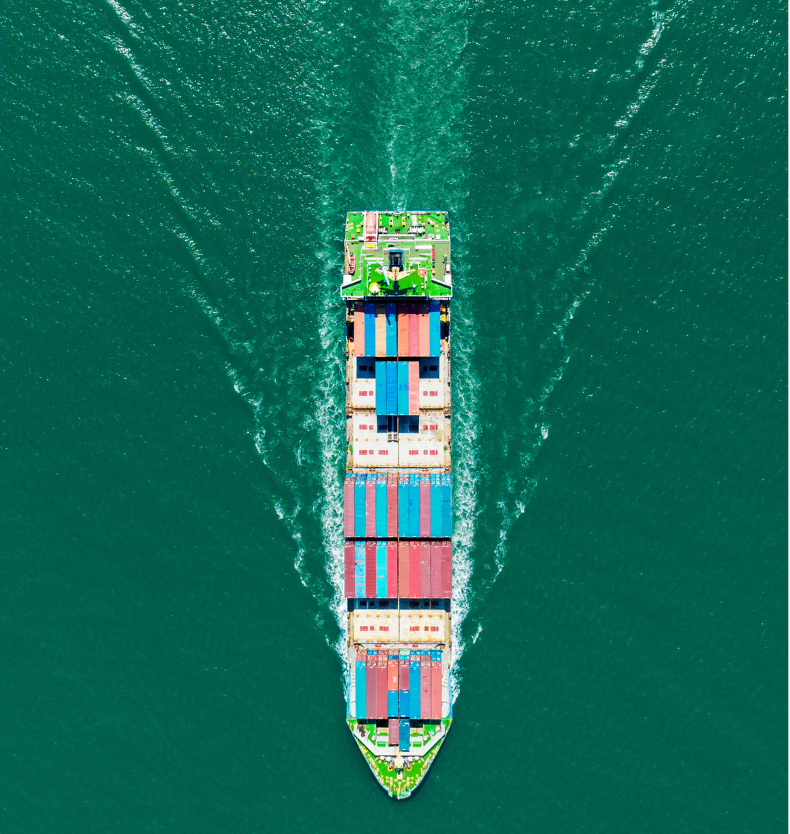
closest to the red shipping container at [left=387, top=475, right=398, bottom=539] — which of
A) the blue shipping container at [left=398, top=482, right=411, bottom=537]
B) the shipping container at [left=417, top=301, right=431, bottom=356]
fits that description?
the blue shipping container at [left=398, top=482, right=411, bottom=537]

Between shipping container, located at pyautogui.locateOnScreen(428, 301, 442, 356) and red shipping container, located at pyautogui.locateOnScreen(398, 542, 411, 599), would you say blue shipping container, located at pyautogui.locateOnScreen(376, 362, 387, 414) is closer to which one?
shipping container, located at pyautogui.locateOnScreen(428, 301, 442, 356)

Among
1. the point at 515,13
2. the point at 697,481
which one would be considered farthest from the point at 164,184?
the point at 697,481

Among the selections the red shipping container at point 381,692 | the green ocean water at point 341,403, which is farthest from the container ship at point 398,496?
the green ocean water at point 341,403

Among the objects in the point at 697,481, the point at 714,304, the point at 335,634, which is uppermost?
the point at 714,304

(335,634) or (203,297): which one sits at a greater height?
(203,297)

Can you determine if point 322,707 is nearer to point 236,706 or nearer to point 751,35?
point 236,706
